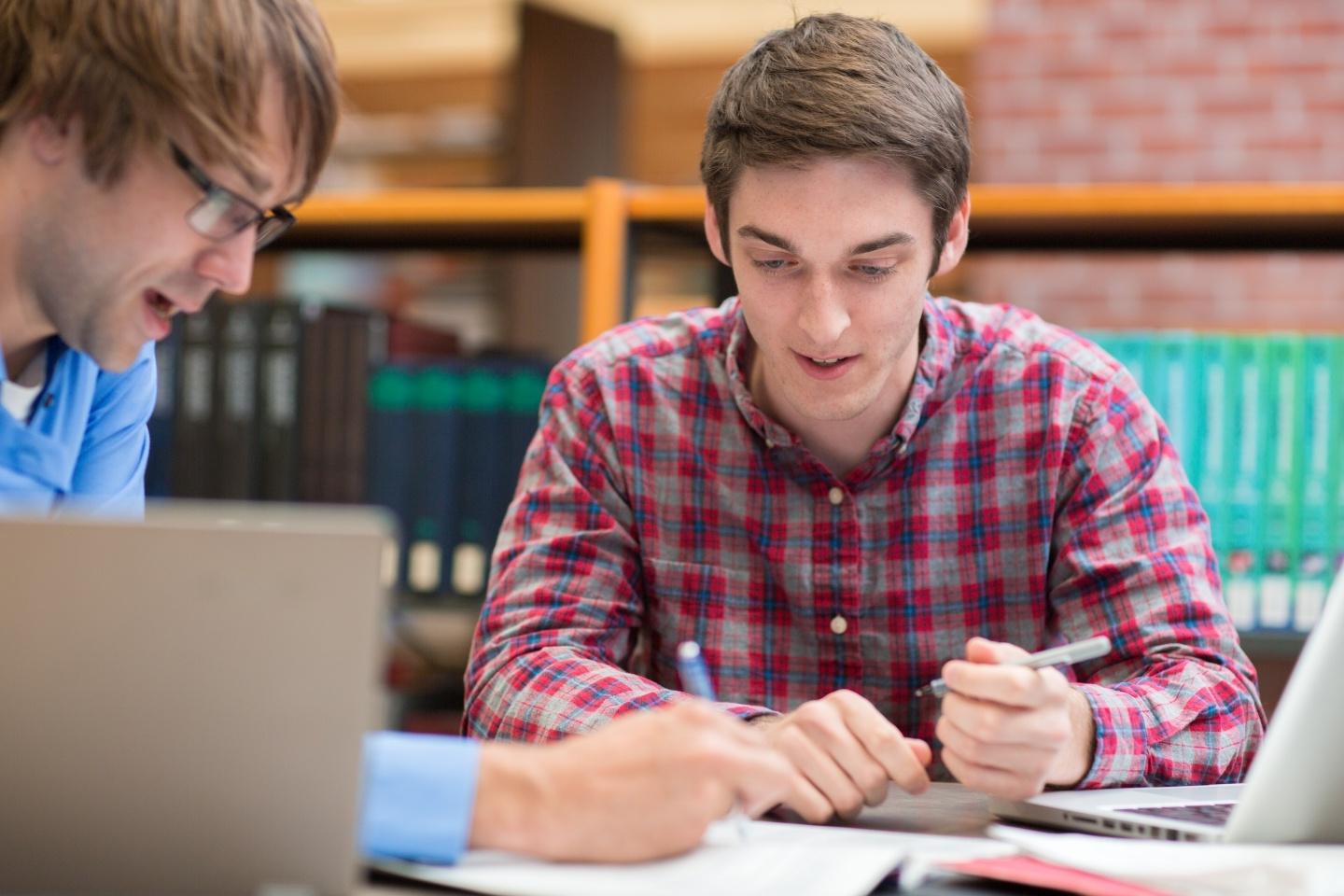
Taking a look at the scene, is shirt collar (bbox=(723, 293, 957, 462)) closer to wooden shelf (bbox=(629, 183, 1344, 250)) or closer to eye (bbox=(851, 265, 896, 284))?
eye (bbox=(851, 265, 896, 284))

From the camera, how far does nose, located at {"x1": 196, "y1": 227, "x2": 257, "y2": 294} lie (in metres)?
1.08

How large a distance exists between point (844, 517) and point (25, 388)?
0.76m

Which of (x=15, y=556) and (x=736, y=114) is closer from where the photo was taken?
(x=15, y=556)

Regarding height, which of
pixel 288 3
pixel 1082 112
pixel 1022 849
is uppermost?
pixel 1082 112

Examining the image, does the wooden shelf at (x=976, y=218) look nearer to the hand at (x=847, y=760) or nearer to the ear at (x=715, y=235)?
the ear at (x=715, y=235)

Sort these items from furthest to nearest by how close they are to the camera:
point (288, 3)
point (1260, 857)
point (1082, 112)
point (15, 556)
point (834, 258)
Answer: point (1082, 112)
point (834, 258)
point (288, 3)
point (1260, 857)
point (15, 556)

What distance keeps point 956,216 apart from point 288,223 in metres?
0.65

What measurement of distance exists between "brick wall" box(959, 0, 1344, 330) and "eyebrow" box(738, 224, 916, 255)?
5.83 ft

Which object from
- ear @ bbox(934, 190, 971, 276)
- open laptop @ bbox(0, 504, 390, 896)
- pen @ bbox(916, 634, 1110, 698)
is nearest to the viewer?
open laptop @ bbox(0, 504, 390, 896)

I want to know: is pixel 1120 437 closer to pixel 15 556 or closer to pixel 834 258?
pixel 834 258

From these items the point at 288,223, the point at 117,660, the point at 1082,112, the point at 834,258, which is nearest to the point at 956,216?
the point at 834,258

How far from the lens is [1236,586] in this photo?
1906 millimetres

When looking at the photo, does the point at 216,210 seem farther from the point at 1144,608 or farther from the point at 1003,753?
the point at 1144,608

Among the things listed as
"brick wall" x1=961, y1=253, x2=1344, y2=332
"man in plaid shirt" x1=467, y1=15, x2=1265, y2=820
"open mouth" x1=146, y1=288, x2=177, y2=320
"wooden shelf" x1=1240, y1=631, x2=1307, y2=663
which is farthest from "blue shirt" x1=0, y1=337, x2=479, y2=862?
"brick wall" x1=961, y1=253, x2=1344, y2=332
